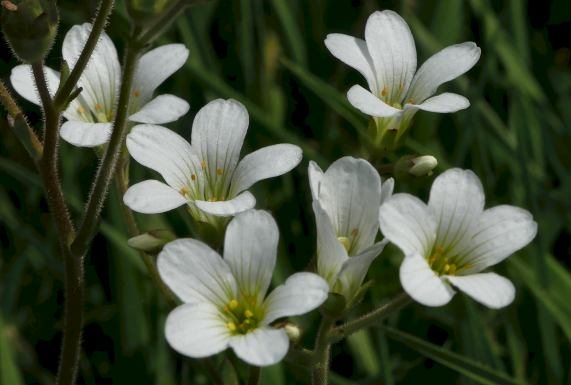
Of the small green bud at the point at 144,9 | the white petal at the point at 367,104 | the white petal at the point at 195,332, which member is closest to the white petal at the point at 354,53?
the white petal at the point at 367,104

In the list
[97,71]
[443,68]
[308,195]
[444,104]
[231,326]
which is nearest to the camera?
[231,326]

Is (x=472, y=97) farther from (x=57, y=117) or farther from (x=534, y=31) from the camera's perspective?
(x=57, y=117)

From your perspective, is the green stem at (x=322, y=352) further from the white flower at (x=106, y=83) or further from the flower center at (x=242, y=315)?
the white flower at (x=106, y=83)

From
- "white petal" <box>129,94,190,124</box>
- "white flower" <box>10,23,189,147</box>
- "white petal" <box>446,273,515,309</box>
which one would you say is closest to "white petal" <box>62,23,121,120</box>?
"white flower" <box>10,23,189,147</box>

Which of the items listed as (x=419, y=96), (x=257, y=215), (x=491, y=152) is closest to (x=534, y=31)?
(x=491, y=152)

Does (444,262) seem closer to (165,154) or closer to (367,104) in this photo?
(367,104)

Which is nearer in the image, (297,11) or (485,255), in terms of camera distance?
(485,255)

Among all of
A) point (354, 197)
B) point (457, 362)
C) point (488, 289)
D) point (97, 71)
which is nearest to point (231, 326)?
point (354, 197)
